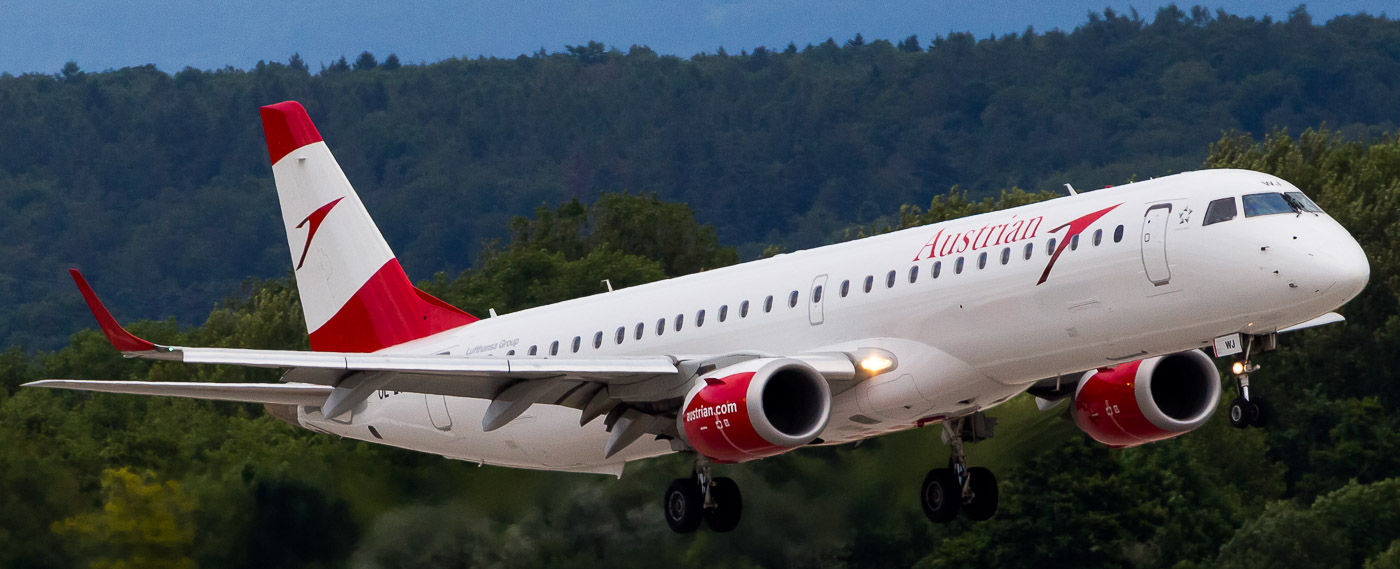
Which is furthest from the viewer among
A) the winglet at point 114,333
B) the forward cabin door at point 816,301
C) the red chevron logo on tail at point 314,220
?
the red chevron logo on tail at point 314,220

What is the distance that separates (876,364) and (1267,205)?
5.29 metres

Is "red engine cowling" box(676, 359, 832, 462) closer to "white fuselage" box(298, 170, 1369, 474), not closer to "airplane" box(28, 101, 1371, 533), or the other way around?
"airplane" box(28, 101, 1371, 533)

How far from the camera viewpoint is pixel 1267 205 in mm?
24234

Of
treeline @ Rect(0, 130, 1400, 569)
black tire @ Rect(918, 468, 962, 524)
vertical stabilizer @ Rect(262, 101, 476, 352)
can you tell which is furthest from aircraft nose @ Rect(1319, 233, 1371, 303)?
vertical stabilizer @ Rect(262, 101, 476, 352)

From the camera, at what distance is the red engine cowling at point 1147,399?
28.4 metres

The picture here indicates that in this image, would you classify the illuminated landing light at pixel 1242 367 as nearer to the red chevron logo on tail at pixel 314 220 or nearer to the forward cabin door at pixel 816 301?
the forward cabin door at pixel 816 301

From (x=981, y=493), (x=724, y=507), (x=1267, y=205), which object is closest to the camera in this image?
(x=1267, y=205)

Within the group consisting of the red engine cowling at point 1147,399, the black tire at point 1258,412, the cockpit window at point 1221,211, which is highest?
the cockpit window at point 1221,211

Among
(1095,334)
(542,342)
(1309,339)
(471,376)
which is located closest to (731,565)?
(542,342)

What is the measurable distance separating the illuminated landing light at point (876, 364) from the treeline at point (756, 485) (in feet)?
25.7

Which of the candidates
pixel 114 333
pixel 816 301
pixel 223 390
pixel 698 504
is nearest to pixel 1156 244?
pixel 816 301

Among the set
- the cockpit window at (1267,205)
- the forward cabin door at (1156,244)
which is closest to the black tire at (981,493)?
the forward cabin door at (1156,244)

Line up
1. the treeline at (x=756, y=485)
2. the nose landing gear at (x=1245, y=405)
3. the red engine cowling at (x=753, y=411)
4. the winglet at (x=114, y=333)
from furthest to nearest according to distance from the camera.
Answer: the treeline at (x=756, y=485) → the red engine cowling at (x=753, y=411) → the nose landing gear at (x=1245, y=405) → the winglet at (x=114, y=333)

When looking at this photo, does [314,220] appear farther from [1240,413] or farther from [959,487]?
[1240,413]
